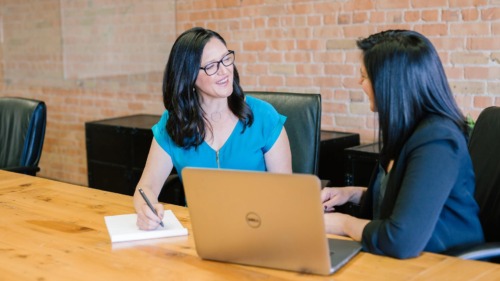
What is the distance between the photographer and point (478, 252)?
6.09 ft

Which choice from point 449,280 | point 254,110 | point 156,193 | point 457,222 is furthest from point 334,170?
point 449,280

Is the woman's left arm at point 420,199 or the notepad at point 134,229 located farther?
the notepad at point 134,229

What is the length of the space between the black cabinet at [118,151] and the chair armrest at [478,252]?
8.98ft

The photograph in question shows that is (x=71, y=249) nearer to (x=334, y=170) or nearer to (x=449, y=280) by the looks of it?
(x=449, y=280)

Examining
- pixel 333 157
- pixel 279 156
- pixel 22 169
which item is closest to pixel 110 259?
pixel 279 156

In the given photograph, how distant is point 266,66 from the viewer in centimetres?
439

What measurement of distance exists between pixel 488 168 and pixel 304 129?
0.78 metres

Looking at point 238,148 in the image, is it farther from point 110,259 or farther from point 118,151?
point 118,151

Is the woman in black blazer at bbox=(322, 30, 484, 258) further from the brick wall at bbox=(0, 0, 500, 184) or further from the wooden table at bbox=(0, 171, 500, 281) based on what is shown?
the brick wall at bbox=(0, 0, 500, 184)

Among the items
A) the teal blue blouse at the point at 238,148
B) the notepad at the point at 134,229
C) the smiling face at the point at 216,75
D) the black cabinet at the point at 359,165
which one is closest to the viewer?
the notepad at the point at 134,229

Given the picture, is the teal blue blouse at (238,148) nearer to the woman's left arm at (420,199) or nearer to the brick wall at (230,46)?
the woman's left arm at (420,199)

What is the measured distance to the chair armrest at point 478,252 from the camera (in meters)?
1.84

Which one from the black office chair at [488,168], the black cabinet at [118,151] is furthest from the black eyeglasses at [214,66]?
the black cabinet at [118,151]

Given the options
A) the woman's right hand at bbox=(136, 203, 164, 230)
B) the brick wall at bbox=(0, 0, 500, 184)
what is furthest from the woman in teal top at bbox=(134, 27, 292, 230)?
the brick wall at bbox=(0, 0, 500, 184)
